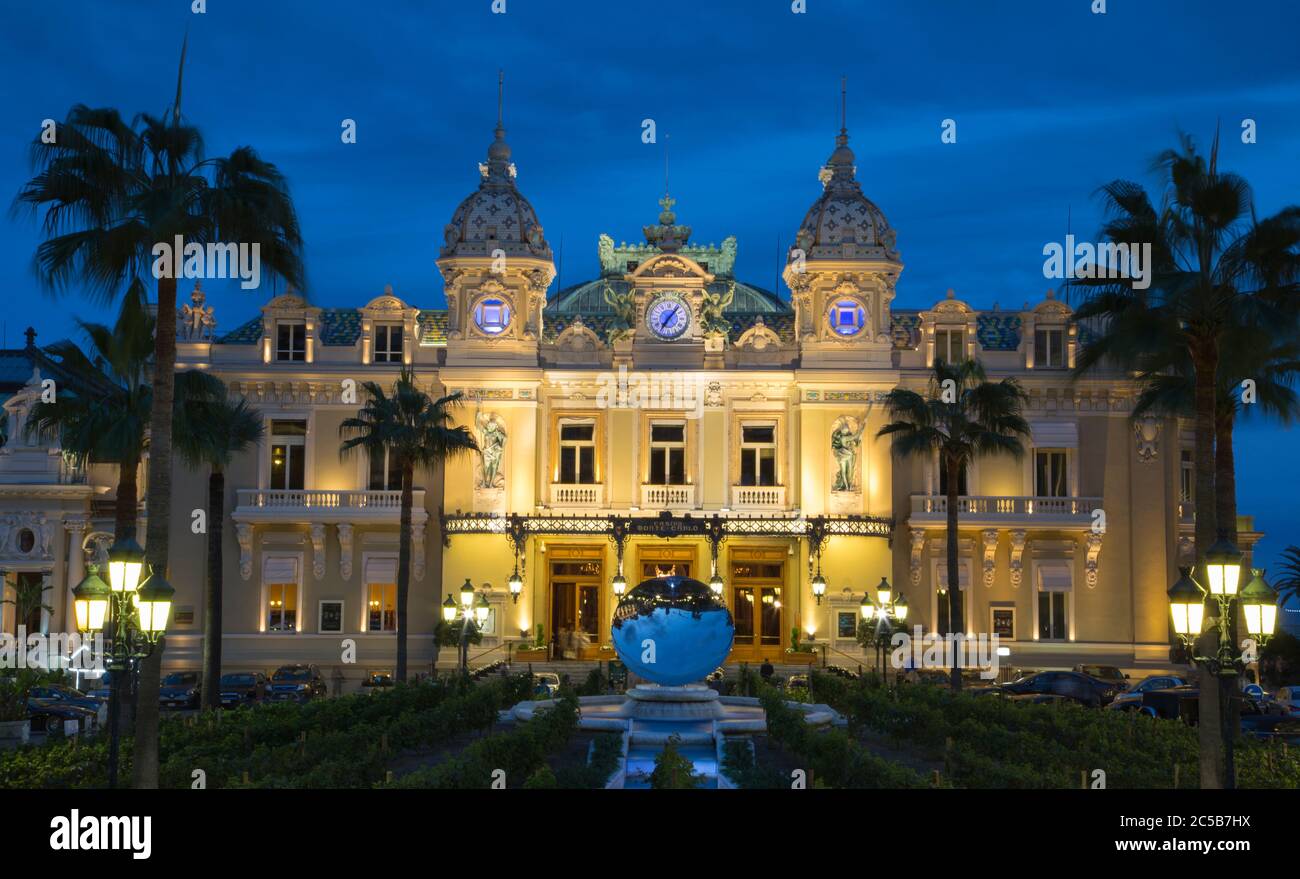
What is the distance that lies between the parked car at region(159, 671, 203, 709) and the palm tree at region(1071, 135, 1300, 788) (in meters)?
27.0

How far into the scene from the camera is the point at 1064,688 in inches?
1724

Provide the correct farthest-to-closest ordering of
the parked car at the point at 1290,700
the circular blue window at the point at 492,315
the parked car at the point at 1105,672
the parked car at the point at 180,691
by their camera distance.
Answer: the circular blue window at the point at 492,315 → the parked car at the point at 1105,672 → the parked car at the point at 180,691 → the parked car at the point at 1290,700

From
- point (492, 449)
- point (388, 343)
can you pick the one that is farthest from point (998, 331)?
point (388, 343)

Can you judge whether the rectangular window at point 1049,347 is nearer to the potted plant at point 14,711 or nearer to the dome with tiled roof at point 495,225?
the dome with tiled roof at point 495,225

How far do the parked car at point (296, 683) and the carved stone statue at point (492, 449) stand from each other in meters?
8.21

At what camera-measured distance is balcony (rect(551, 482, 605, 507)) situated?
5231 cm

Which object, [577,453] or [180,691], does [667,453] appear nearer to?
[577,453]

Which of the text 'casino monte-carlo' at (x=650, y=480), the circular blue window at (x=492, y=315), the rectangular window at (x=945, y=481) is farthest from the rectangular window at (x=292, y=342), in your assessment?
the rectangular window at (x=945, y=481)

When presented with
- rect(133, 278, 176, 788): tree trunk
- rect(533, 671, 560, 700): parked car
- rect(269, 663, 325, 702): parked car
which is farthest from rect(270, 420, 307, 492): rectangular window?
rect(133, 278, 176, 788): tree trunk

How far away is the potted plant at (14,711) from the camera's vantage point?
31141mm

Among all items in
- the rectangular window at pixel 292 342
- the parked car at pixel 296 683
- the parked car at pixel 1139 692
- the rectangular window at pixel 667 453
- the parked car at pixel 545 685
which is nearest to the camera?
the parked car at pixel 545 685

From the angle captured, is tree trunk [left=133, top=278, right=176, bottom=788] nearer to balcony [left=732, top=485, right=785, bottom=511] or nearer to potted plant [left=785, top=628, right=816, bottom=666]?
potted plant [left=785, top=628, right=816, bottom=666]

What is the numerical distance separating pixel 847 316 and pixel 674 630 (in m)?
22.8
